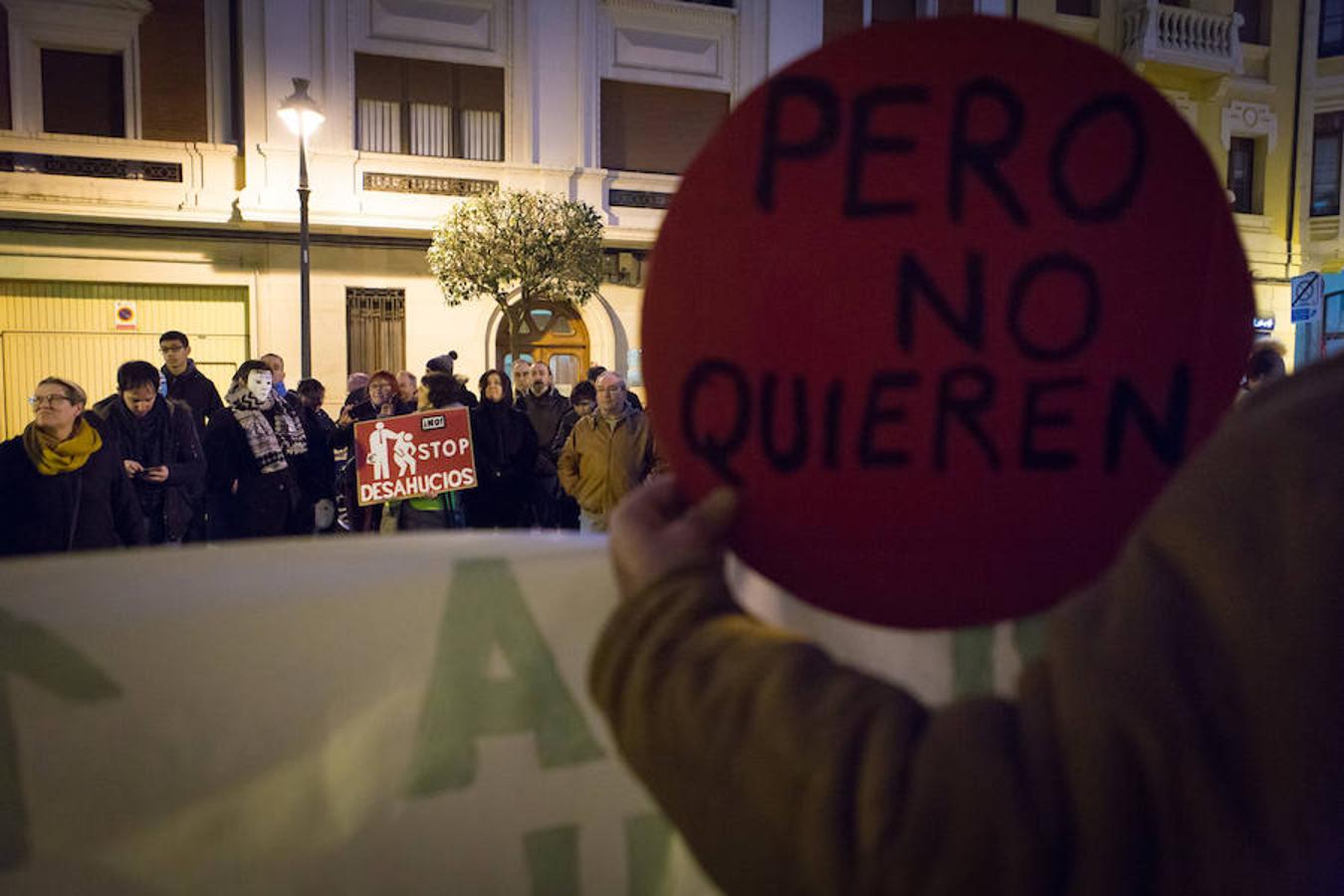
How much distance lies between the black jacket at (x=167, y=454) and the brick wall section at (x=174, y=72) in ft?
32.7

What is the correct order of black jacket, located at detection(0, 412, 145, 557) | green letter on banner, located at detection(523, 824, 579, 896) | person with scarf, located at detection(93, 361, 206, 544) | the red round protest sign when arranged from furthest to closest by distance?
person with scarf, located at detection(93, 361, 206, 544)
black jacket, located at detection(0, 412, 145, 557)
green letter on banner, located at detection(523, 824, 579, 896)
the red round protest sign

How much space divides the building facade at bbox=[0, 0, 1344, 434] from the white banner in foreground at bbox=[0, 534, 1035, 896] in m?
12.5

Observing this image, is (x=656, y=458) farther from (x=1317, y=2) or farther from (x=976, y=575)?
(x=1317, y=2)

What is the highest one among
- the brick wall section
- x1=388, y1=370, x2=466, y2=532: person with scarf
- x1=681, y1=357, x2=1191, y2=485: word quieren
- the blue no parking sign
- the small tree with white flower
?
the brick wall section

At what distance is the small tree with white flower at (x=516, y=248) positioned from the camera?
12.6 metres

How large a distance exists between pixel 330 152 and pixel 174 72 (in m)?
2.43

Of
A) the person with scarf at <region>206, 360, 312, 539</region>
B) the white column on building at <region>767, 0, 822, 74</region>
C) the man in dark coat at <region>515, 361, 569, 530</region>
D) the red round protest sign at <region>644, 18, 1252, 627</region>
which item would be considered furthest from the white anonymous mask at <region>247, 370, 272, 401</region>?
the white column on building at <region>767, 0, 822, 74</region>

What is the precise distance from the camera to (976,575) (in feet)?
2.76

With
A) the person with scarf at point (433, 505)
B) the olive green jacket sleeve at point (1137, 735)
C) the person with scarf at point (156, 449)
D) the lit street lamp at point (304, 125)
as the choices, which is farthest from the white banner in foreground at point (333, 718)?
the lit street lamp at point (304, 125)

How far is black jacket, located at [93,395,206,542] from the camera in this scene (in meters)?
6.03

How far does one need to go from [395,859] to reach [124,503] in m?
4.39

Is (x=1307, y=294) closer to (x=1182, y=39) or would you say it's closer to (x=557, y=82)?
(x=1182, y=39)

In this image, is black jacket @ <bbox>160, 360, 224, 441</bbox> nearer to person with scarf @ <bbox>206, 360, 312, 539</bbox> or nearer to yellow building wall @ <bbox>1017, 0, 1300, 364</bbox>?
person with scarf @ <bbox>206, 360, 312, 539</bbox>

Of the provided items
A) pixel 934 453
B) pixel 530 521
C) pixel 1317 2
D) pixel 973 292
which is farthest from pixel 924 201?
pixel 1317 2
